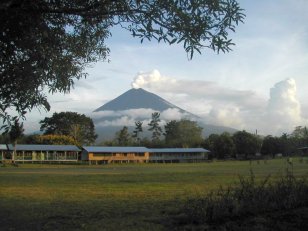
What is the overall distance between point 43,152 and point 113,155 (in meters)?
16.0

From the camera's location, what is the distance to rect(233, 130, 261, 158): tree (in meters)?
117

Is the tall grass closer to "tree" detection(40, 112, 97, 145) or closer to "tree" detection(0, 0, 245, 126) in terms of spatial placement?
"tree" detection(0, 0, 245, 126)

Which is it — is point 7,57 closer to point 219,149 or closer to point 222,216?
point 222,216

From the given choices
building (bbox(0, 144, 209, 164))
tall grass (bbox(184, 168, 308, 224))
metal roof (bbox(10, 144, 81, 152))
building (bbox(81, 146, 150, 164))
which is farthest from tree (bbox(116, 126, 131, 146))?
tall grass (bbox(184, 168, 308, 224))

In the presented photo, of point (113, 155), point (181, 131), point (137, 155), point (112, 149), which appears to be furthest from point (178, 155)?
point (181, 131)

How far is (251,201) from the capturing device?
8.59m

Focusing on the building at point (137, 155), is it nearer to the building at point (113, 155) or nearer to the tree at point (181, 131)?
the building at point (113, 155)

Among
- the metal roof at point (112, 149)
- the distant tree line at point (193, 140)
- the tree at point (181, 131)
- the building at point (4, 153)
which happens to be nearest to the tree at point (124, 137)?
the distant tree line at point (193, 140)

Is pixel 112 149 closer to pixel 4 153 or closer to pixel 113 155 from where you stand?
pixel 113 155

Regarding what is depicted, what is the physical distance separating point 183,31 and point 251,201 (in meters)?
3.95

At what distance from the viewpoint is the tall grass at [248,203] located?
26.1 ft

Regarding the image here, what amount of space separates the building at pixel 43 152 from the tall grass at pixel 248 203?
85043 millimetres

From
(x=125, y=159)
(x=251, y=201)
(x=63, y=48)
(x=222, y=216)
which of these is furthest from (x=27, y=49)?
(x=125, y=159)

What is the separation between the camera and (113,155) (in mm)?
102562
